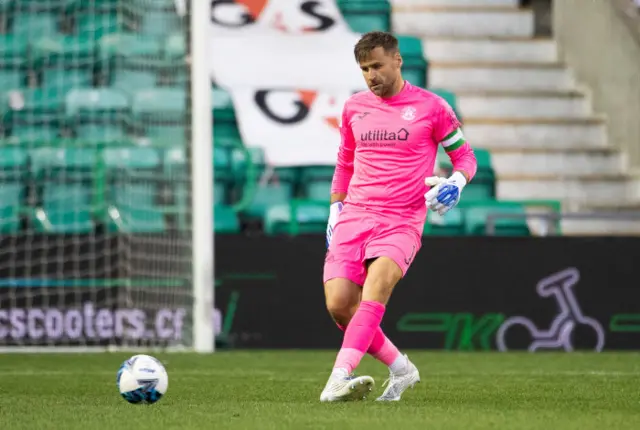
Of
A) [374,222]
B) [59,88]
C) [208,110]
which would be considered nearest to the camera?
[374,222]

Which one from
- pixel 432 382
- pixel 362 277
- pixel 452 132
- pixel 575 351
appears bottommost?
pixel 575 351

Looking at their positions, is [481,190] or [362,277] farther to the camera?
[481,190]

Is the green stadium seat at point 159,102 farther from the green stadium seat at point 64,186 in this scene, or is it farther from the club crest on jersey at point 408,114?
the club crest on jersey at point 408,114

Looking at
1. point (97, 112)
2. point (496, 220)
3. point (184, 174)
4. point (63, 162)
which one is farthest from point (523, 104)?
point (63, 162)

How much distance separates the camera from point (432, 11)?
15.0 meters

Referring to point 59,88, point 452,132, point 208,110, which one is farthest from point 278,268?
point 452,132

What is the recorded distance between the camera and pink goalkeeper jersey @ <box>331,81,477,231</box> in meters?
5.81

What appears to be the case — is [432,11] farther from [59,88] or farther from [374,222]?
[374,222]

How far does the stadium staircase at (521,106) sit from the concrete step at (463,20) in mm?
11

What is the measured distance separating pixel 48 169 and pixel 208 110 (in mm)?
2122

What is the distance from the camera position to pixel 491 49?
1491 cm

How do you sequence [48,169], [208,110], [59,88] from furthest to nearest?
[59,88] < [48,169] < [208,110]

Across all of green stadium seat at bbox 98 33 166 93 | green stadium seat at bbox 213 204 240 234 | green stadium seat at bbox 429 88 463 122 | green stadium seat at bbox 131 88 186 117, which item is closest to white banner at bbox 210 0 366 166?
green stadium seat at bbox 429 88 463 122

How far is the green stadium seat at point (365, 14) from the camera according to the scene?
47.7ft
